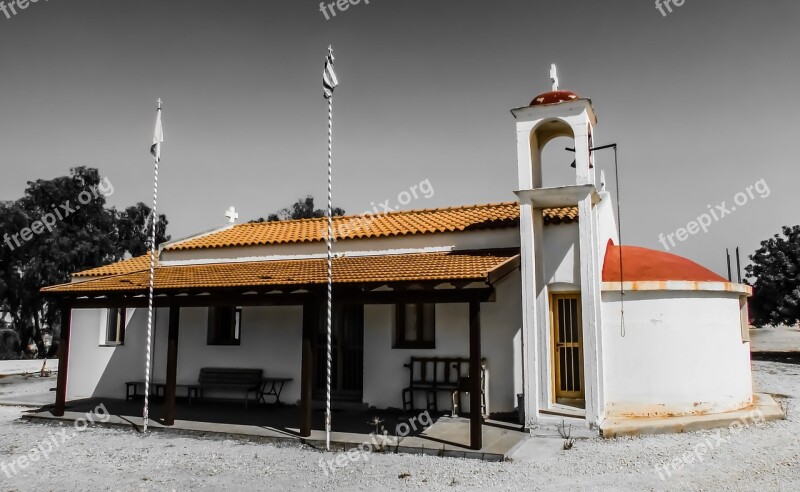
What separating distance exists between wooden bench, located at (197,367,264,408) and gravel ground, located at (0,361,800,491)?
2731 mm

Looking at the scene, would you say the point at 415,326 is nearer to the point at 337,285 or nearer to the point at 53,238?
the point at 337,285

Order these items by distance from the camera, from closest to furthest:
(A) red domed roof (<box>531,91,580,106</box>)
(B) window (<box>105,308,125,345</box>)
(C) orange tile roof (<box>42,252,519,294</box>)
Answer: (C) orange tile roof (<box>42,252,519,294</box>) → (A) red domed roof (<box>531,91,580,106</box>) → (B) window (<box>105,308,125,345</box>)

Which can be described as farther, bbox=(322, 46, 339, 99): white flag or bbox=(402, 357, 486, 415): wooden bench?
bbox=(402, 357, 486, 415): wooden bench

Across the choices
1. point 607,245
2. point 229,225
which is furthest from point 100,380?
point 607,245

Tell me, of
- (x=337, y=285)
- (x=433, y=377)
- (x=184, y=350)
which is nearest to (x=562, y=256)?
(x=433, y=377)

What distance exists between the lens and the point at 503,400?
11156mm

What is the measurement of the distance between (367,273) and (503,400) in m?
3.69

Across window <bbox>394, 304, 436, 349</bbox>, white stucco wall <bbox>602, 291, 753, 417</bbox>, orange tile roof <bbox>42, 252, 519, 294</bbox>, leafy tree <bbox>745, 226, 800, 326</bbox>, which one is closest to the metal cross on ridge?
orange tile roof <bbox>42, 252, 519, 294</bbox>

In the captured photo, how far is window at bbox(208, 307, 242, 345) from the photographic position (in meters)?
13.8

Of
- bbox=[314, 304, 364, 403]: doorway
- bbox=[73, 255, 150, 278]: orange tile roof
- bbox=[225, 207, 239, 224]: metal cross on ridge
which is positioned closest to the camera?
bbox=[314, 304, 364, 403]: doorway

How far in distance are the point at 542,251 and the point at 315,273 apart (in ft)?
14.1

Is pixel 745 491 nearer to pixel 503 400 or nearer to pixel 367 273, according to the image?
pixel 503 400

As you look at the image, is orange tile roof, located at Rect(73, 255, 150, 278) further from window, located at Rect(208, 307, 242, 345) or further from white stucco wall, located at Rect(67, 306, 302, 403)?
window, located at Rect(208, 307, 242, 345)

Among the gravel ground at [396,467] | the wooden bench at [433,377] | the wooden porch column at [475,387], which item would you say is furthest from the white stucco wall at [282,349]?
the gravel ground at [396,467]
